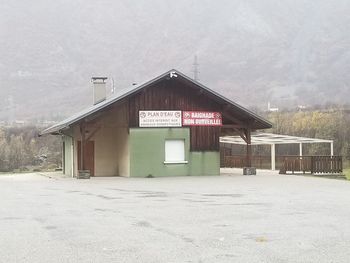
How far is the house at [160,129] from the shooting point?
3059 cm

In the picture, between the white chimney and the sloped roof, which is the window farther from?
the white chimney

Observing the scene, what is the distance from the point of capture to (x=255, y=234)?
412 inches

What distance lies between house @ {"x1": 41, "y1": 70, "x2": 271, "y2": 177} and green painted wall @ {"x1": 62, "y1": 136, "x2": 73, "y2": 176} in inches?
65.9

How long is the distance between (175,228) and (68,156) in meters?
26.3

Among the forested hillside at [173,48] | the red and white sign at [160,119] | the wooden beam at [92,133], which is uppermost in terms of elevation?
the forested hillside at [173,48]

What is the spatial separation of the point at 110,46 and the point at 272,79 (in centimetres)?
4004

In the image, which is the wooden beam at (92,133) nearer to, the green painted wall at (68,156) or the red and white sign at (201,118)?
the red and white sign at (201,118)

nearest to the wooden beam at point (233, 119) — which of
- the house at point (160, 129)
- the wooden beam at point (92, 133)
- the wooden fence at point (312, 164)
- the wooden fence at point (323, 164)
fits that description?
the house at point (160, 129)

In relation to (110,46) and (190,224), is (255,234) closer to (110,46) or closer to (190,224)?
(190,224)

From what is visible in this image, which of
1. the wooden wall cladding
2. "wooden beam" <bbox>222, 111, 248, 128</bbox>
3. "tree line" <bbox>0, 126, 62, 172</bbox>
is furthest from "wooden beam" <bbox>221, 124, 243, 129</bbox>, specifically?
"tree line" <bbox>0, 126, 62, 172</bbox>

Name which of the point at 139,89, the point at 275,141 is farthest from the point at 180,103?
the point at 275,141

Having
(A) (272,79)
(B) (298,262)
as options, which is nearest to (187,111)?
(B) (298,262)

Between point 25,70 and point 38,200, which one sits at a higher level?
point 25,70

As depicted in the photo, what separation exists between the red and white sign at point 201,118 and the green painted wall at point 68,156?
7.28 metres
